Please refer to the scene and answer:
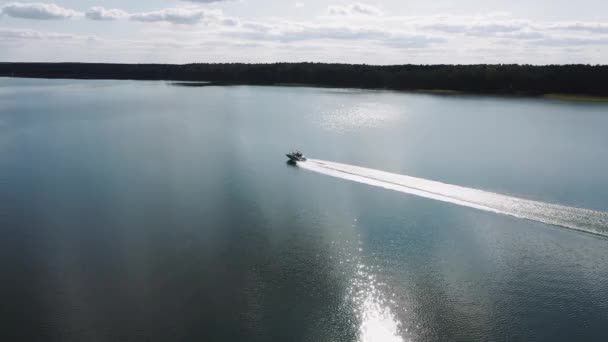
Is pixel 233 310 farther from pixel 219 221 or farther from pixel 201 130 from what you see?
pixel 201 130

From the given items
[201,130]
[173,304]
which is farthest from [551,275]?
[201,130]

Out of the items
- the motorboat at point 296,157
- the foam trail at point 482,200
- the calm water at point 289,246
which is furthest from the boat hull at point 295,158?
the foam trail at point 482,200

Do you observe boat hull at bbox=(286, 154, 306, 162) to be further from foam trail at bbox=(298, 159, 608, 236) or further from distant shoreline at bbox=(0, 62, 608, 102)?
distant shoreline at bbox=(0, 62, 608, 102)

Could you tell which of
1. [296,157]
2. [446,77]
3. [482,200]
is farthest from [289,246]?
[446,77]

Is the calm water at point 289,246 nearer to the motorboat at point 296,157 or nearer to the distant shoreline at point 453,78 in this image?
the motorboat at point 296,157

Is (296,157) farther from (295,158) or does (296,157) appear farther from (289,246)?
(289,246)

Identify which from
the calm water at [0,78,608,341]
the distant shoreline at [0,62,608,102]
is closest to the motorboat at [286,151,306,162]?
the calm water at [0,78,608,341]

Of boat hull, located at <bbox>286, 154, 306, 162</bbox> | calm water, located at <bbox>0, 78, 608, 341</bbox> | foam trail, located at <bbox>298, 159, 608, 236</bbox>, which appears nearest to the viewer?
calm water, located at <bbox>0, 78, 608, 341</bbox>
